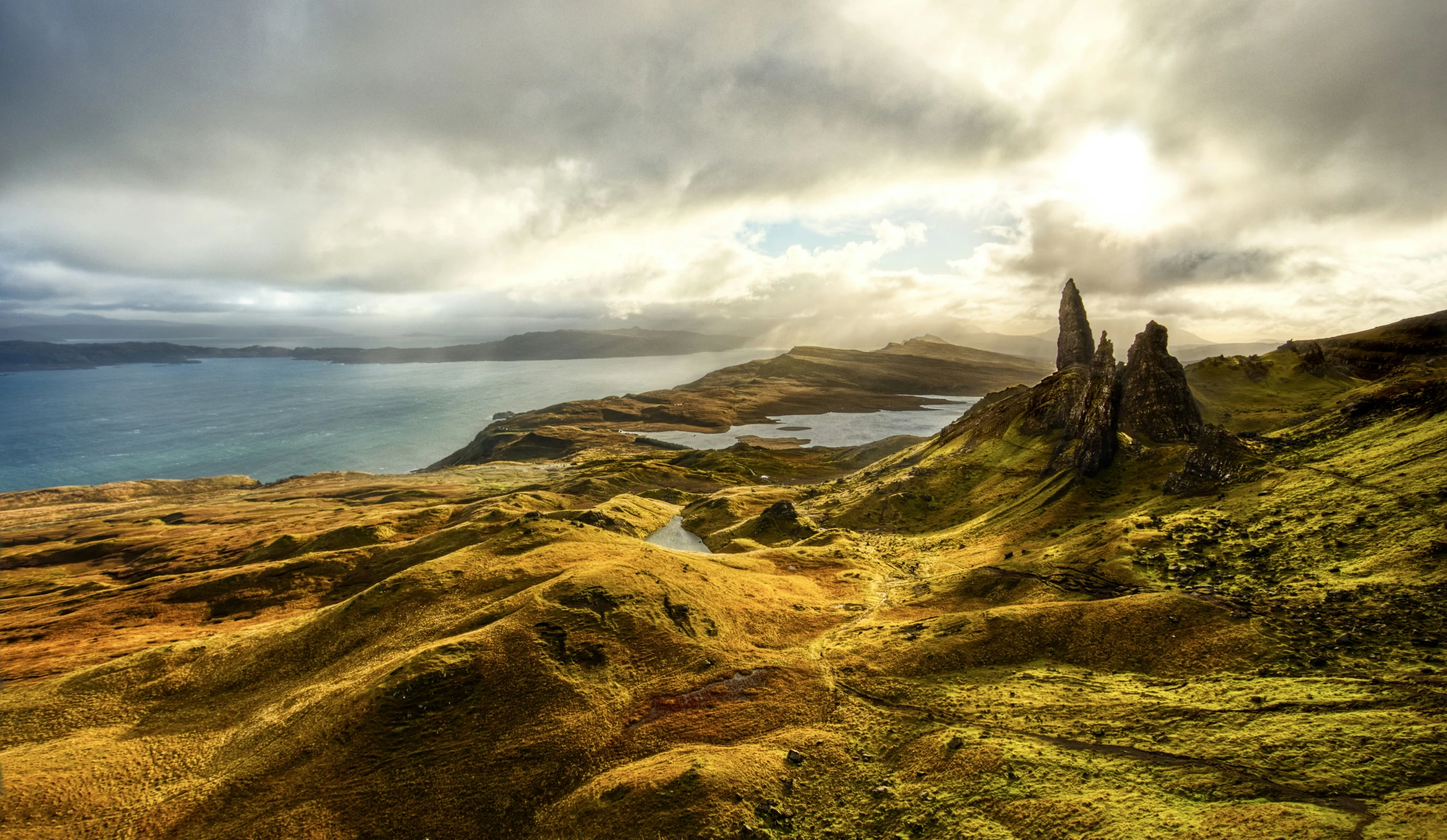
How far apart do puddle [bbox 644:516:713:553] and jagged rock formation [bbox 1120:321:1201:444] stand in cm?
6816

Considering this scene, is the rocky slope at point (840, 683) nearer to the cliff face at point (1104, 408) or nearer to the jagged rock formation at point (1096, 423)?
the jagged rock formation at point (1096, 423)

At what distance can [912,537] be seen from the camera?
83188 millimetres

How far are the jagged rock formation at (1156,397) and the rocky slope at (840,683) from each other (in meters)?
12.5

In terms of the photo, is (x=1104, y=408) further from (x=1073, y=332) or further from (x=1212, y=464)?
(x=1073, y=332)

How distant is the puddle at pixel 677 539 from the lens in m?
98.9

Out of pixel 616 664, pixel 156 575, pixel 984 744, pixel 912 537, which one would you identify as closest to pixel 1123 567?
pixel 984 744

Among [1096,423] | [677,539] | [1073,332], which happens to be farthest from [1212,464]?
[1073,332]

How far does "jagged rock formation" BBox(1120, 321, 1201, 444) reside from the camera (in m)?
83.8

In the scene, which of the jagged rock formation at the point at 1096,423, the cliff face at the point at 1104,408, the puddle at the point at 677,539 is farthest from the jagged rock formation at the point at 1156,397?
the puddle at the point at 677,539

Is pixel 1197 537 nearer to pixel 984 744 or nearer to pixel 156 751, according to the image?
pixel 984 744

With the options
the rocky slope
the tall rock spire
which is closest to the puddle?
the rocky slope

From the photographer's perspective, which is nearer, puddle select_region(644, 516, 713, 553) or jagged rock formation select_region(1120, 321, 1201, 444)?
jagged rock formation select_region(1120, 321, 1201, 444)

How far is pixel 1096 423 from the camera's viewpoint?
76.8 metres

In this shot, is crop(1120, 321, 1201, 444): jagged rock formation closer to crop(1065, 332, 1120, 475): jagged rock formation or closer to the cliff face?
the cliff face
